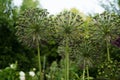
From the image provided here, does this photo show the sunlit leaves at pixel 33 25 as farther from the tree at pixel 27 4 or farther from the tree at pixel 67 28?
the tree at pixel 27 4

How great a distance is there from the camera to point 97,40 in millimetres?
10477

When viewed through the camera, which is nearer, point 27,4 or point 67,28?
point 67,28

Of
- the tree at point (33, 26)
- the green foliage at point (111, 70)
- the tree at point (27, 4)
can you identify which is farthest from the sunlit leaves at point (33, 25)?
the tree at point (27, 4)

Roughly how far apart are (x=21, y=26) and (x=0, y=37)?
621 inches

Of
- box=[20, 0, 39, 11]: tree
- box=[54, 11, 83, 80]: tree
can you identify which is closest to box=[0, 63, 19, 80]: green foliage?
box=[54, 11, 83, 80]: tree

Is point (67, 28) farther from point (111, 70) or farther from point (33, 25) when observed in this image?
point (111, 70)

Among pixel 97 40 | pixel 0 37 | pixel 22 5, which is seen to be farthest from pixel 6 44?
pixel 97 40

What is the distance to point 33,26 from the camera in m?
9.11

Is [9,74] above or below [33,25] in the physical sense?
below

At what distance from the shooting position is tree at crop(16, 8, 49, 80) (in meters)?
9.09

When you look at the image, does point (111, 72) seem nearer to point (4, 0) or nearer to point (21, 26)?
point (21, 26)

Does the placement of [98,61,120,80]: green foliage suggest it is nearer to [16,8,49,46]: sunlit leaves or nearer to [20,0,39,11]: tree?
[16,8,49,46]: sunlit leaves

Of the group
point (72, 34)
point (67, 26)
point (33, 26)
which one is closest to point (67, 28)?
point (67, 26)

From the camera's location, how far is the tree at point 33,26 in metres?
9.09
